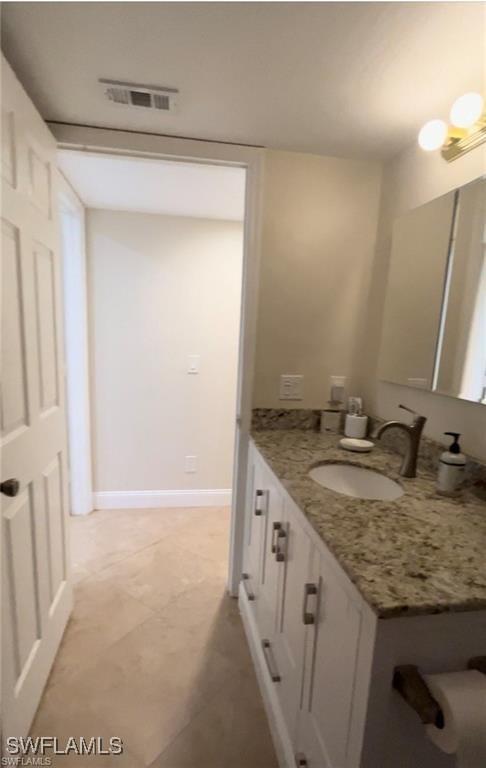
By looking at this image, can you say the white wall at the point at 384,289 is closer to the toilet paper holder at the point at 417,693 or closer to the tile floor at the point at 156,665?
the toilet paper holder at the point at 417,693

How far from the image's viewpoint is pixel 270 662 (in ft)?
4.36

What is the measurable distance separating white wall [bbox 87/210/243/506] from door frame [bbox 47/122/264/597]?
979mm

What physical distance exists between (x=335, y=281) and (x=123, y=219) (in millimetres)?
1549

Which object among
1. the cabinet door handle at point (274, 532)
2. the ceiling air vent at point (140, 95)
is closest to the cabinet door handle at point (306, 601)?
the cabinet door handle at point (274, 532)

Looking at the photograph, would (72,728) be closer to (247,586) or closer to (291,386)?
(247,586)

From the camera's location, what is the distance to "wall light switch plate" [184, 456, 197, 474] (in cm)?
280

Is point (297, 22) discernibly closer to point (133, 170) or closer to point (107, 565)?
point (133, 170)

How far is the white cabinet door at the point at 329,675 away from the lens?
77 centimetres

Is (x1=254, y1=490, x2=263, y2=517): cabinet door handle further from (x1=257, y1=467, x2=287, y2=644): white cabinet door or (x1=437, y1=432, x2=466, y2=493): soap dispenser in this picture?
(x1=437, y1=432, x2=466, y2=493): soap dispenser

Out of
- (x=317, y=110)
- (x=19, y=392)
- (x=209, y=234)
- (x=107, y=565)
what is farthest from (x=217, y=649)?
(x=209, y=234)

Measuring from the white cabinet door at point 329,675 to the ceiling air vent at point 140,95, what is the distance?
1.49 meters

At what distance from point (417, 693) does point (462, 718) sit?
72 millimetres

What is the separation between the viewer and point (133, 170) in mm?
1802

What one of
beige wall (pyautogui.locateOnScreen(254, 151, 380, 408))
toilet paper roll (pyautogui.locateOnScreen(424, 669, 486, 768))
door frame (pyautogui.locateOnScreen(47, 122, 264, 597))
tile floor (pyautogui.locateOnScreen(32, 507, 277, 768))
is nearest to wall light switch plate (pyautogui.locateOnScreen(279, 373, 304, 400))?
beige wall (pyautogui.locateOnScreen(254, 151, 380, 408))
